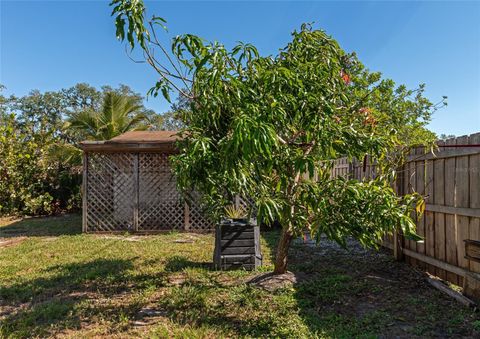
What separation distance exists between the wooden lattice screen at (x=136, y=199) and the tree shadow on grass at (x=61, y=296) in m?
3.22

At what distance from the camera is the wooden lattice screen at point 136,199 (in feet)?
27.0

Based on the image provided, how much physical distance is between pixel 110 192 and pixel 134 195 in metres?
0.93

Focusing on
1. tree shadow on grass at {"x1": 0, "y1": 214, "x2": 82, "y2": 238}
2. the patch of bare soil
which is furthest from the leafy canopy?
tree shadow on grass at {"x1": 0, "y1": 214, "x2": 82, "y2": 238}

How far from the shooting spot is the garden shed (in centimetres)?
819

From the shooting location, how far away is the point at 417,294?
3.45 metres

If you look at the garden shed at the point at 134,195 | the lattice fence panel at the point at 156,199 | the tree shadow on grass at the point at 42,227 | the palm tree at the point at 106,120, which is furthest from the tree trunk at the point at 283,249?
the palm tree at the point at 106,120

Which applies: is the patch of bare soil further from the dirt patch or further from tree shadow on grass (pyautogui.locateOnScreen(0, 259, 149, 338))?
tree shadow on grass (pyautogui.locateOnScreen(0, 259, 149, 338))

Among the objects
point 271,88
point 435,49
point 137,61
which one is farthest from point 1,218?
point 435,49

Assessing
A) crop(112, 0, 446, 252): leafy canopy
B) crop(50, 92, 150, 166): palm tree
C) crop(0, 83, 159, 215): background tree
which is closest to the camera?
crop(112, 0, 446, 252): leafy canopy

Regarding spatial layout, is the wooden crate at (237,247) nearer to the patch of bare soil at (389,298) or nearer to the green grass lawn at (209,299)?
the green grass lawn at (209,299)

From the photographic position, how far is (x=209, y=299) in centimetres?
345

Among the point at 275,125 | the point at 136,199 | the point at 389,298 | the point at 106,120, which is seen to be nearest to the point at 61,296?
the point at 275,125

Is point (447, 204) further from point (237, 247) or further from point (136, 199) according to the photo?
point (136, 199)

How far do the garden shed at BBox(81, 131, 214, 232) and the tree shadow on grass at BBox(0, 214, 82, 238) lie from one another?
85 cm
